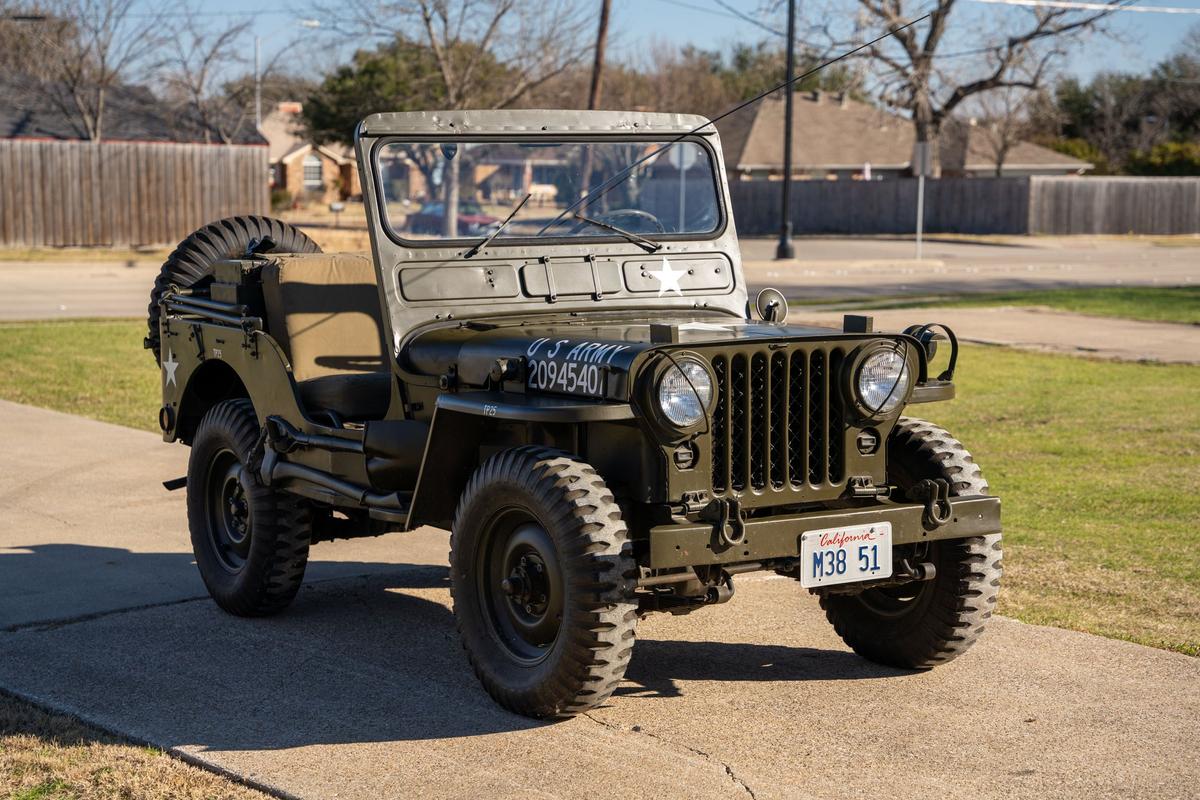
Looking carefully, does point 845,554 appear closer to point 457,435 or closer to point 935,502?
point 935,502

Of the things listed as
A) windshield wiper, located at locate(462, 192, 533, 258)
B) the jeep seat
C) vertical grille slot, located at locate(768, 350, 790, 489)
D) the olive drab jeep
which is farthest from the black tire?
the jeep seat

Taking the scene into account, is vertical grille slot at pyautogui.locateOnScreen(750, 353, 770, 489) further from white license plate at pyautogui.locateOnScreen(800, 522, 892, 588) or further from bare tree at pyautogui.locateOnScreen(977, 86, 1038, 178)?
bare tree at pyautogui.locateOnScreen(977, 86, 1038, 178)

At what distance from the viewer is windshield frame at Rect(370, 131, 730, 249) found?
19.0 feet

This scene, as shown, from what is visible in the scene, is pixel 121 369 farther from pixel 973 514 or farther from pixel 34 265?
pixel 34 265

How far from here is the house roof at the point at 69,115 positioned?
126 feet

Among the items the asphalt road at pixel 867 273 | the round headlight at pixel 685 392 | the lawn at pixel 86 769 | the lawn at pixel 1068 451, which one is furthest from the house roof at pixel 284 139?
the round headlight at pixel 685 392

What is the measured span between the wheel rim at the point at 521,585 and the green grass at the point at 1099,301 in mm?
16075

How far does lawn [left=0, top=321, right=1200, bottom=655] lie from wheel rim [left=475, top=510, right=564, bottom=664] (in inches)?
92.8

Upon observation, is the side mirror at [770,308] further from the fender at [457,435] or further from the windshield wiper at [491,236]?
the fender at [457,435]

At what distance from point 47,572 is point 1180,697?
472 cm

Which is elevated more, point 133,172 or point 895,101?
point 895,101

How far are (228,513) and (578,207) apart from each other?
1943 mm

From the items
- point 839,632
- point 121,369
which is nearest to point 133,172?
point 121,369

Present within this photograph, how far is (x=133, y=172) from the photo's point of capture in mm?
33969
